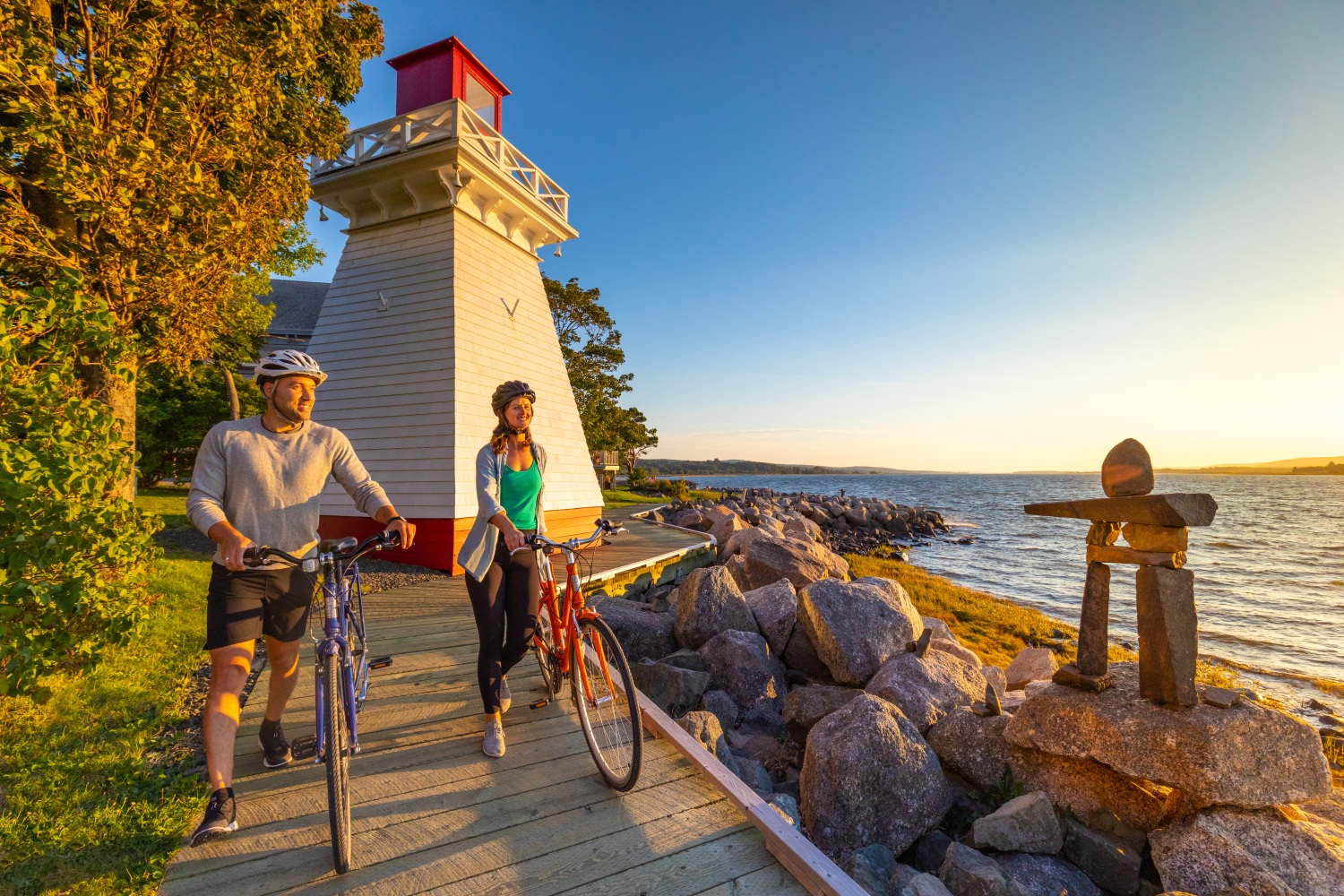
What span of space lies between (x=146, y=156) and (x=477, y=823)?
7.52m

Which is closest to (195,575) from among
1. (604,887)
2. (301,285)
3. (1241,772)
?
(604,887)

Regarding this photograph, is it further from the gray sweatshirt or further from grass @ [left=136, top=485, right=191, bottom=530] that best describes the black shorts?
grass @ [left=136, top=485, right=191, bottom=530]

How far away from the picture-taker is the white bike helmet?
126 inches

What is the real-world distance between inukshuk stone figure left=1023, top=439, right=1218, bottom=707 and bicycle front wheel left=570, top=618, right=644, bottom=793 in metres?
A: 3.19

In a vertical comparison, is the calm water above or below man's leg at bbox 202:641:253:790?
below

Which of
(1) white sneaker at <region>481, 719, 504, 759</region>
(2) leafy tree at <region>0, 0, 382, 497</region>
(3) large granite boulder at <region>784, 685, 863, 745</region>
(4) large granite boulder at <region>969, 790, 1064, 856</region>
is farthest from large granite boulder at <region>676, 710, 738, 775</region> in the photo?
(2) leafy tree at <region>0, 0, 382, 497</region>

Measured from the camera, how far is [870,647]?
20.8 feet

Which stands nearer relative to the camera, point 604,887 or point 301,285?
point 604,887

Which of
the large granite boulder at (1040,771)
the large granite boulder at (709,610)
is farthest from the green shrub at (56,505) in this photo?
the large granite boulder at (1040,771)

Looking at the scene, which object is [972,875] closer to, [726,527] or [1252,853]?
[1252,853]

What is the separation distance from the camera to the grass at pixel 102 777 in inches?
106

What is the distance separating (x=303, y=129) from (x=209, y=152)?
2.73m

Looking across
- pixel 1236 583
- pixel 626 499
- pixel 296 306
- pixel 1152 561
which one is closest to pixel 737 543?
pixel 1152 561

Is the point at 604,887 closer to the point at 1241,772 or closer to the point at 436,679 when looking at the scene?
the point at 436,679
